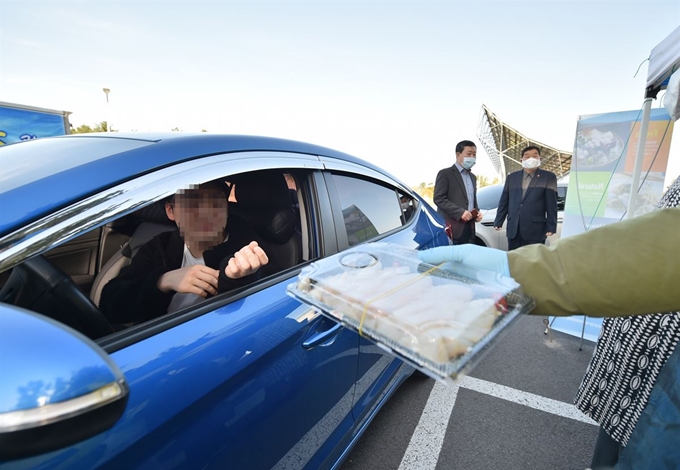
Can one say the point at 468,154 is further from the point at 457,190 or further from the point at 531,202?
the point at 531,202

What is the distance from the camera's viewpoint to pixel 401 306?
2.45ft

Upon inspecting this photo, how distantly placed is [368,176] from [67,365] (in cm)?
177

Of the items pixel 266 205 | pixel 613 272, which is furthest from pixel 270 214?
pixel 613 272

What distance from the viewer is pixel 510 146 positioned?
2616 centimetres

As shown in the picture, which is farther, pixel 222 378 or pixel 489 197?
pixel 489 197

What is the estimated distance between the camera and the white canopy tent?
7.21ft

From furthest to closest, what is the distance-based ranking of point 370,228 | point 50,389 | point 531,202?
point 531,202
point 370,228
point 50,389

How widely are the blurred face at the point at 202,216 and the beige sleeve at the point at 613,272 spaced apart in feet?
3.63

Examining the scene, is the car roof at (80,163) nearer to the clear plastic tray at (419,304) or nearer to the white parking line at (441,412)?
the clear plastic tray at (419,304)

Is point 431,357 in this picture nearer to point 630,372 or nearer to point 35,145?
point 630,372

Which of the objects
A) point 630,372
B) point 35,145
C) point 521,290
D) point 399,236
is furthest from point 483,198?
point 35,145

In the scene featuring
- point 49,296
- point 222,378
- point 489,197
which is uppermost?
point 49,296

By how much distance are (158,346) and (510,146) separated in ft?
97.7

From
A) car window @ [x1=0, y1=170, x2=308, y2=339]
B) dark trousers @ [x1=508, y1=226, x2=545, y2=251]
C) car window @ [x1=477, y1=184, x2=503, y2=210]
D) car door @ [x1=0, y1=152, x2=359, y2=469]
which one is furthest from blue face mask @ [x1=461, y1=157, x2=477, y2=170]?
car door @ [x1=0, y1=152, x2=359, y2=469]
